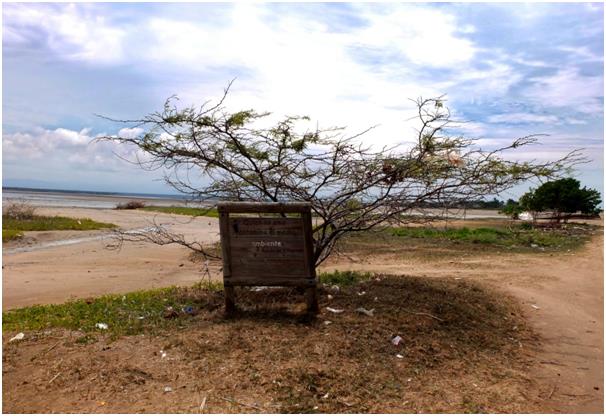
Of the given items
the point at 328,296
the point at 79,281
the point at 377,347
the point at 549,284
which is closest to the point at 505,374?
the point at 377,347

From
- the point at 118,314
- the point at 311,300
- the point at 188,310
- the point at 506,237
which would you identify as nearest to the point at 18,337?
the point at 118,314

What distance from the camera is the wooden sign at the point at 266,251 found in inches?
249

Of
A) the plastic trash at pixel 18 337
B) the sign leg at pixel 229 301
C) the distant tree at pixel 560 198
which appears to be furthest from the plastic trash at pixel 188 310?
the distant tree at pixel 560 198

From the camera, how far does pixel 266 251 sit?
6414 millimetres

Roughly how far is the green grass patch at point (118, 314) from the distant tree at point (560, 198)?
21541 millimetres

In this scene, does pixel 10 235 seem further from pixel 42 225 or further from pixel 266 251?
pixel 266 251

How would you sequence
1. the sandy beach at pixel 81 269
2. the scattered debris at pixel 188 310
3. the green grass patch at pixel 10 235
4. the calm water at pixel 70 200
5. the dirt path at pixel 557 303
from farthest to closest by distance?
the calm water at pixel 70 200, the green grass patch at pixel 10 235, the sandy beach at pixel 81 269, the scattered debris at pixel 188 310, the dirt path at pixel 557 303

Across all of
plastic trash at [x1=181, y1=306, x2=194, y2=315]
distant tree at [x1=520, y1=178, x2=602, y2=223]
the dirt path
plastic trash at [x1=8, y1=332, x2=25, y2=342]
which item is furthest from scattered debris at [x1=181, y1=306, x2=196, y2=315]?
distant tree at [x1=520, y1=178, x2=602, y2=223]

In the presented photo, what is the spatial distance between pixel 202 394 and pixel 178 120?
3631 mm

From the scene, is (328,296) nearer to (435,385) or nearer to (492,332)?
(492,332)

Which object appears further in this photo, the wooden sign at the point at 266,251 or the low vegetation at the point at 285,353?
the wooden sign at the point at 266,251

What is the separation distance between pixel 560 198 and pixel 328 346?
80.6ft

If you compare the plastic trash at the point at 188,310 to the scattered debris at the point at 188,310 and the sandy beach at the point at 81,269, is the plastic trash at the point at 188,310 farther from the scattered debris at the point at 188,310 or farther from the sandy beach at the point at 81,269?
the sandy beach at the point at 81,269

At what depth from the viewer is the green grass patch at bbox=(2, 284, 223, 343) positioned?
20.2 ft
